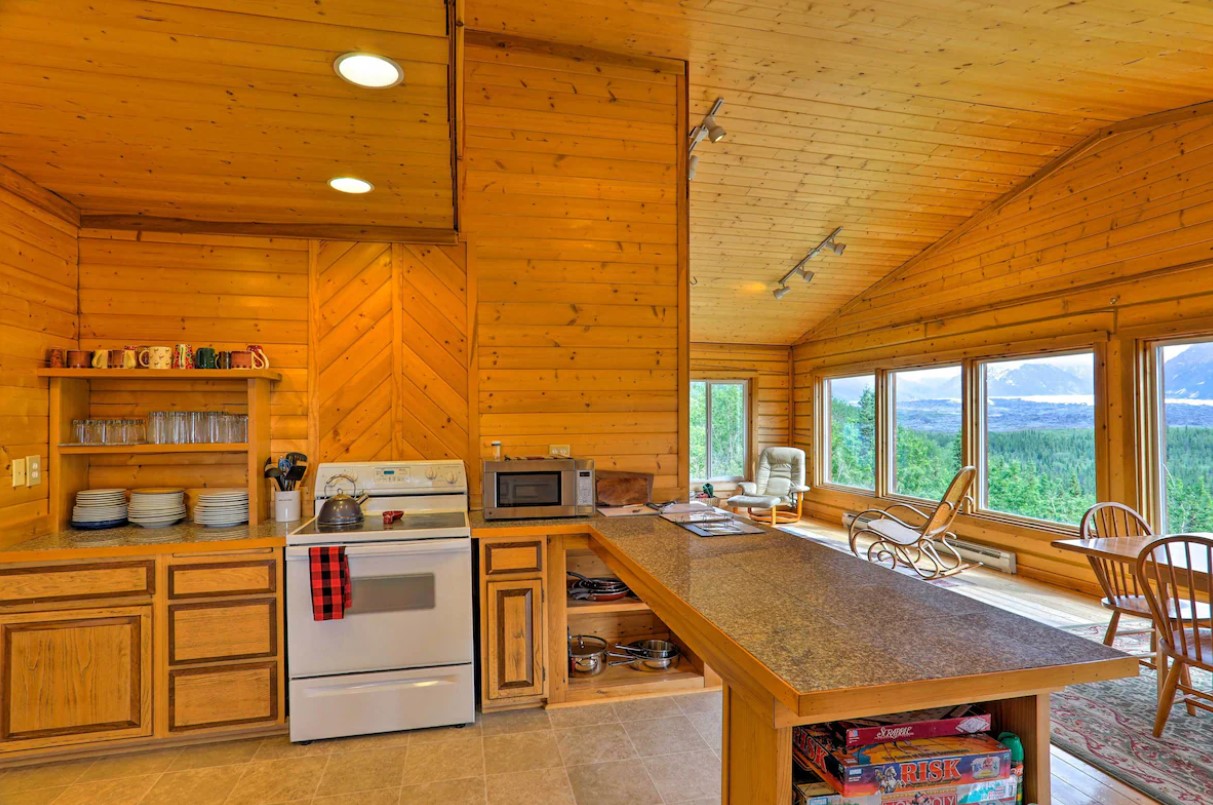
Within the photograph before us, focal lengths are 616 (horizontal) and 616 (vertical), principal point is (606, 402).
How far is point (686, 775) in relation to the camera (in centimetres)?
236

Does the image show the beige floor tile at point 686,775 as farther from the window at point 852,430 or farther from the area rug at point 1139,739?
the window at point 852,430

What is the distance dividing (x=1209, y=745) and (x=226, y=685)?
4.03 metres

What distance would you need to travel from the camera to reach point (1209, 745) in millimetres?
2502

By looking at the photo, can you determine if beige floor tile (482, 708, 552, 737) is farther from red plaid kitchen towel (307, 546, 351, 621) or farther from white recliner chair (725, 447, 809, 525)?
white recliner chair (725, 447, 809, 525)

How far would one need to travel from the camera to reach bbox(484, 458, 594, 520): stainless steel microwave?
2.90 metres

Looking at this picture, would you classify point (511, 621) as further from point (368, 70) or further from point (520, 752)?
point (368, 70)

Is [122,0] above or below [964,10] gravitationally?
below

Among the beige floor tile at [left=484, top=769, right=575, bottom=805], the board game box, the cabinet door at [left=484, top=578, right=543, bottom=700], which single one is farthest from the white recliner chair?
the board game box

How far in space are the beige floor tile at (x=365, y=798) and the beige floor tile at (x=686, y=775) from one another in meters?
0.95

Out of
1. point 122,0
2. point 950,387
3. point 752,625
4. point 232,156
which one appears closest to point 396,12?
point 122,0

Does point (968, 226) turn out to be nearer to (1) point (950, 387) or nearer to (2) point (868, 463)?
(1) point (950, 387)

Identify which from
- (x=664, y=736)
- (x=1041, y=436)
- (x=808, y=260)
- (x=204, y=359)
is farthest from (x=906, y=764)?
(x=808, y=260)

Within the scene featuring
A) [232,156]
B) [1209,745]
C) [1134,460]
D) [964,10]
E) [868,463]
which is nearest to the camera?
[232,156]

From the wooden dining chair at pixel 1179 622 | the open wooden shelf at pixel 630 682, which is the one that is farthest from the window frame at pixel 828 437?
the open wooden shelf at pixel 630 682
